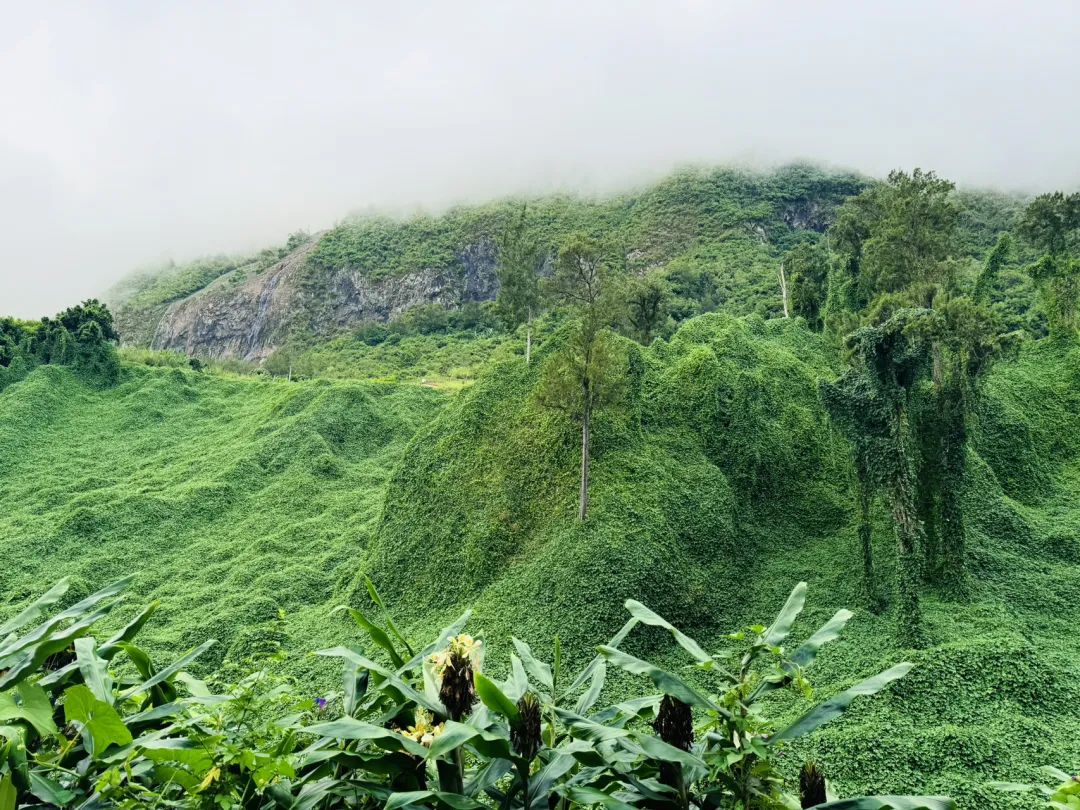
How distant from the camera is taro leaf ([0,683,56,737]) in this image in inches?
49.9

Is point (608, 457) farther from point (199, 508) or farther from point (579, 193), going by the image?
point (579, 193)

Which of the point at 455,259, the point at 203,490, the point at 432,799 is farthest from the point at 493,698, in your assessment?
the point at 455,259

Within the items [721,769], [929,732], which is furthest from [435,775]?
[929,732]

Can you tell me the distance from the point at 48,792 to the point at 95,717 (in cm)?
21

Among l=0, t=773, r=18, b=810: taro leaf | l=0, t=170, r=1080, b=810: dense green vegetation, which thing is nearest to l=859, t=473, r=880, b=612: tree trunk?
l=0, t=170, r=1080, b=810: dense green vegetation

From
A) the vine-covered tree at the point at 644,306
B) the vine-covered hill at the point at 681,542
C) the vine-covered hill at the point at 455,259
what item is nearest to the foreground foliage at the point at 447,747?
the vine-covered hill at the point at 681,542

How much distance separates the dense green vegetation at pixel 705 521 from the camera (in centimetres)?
550

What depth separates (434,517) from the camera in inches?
413

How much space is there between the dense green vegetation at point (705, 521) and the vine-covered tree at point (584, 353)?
0.05 m

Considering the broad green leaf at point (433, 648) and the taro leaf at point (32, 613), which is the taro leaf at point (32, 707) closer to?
the taro leaf at point (32, 613)

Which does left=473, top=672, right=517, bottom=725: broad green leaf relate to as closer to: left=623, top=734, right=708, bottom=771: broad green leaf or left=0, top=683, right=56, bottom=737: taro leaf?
left=623, top=734, right=708, bottom=771: broad green leaf

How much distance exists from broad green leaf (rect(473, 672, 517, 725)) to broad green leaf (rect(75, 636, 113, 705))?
0.97m

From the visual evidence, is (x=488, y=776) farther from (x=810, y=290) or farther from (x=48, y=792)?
(x=810, y=290)

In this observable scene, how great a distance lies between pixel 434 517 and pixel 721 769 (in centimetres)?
949
